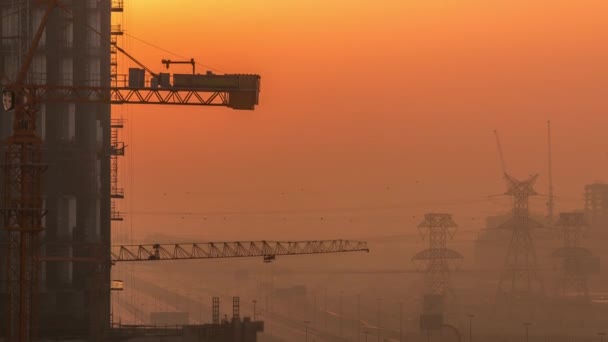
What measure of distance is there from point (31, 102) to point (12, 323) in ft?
90.2

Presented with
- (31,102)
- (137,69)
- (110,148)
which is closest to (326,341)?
(110,148)

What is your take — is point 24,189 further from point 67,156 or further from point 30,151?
point 67,156

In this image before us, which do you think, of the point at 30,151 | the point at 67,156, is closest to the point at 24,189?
the point at 30,151

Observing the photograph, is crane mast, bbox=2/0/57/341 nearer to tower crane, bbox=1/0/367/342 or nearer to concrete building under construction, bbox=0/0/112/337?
tower crane, bbox=1/0/367/342

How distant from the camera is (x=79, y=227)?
11756 centimetres

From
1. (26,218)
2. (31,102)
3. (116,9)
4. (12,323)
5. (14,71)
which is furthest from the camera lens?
(116,9)

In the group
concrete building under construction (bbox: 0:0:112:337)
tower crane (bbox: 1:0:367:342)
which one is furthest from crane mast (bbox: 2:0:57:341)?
concrete building under construction (bbox: 0:0:112:337)

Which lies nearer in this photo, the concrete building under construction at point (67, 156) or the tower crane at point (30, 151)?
the tower crane at point (30, 151)

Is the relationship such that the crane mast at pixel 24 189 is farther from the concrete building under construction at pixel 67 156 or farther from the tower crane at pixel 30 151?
the concrete building under construction at pixel 67 156

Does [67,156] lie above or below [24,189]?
above

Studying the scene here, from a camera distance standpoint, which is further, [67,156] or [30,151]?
[67,156]

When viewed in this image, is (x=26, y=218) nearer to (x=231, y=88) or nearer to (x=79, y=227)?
(x=231, y=88)

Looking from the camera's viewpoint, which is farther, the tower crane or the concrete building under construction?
the concrete building under construction

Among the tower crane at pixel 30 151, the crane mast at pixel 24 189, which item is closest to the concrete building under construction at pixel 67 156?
the tower crane at pixel 30 151
